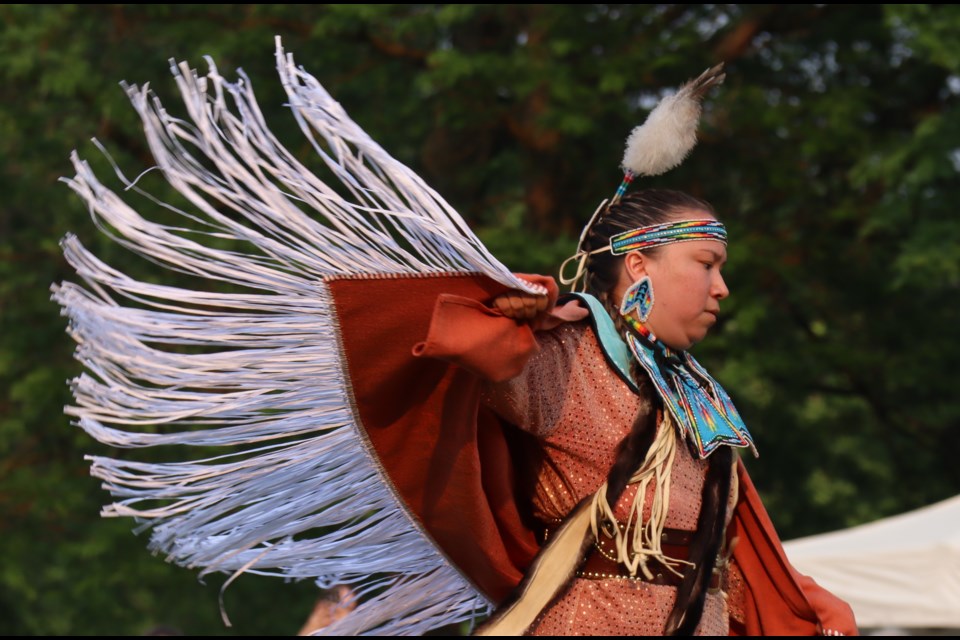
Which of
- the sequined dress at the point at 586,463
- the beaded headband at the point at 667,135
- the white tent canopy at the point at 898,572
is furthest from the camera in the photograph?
Result: the white tent canopy at the point at 898,572

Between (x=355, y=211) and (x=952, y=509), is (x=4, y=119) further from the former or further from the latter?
(x=355, y=211)

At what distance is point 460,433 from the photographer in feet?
8.38

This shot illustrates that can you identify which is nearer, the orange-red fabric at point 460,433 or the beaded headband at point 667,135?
the orange-red fabric at point 460,433

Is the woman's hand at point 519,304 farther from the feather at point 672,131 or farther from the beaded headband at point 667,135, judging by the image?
the feather at point 672,131

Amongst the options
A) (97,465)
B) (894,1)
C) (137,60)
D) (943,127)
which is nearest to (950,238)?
(943,127)

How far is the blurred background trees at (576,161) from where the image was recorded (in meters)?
8.09

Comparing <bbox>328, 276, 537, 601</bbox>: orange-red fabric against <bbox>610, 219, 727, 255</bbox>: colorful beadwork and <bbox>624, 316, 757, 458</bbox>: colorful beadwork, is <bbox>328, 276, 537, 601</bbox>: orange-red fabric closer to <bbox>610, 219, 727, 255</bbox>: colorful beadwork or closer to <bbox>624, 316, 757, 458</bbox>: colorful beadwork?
<bbox>624, 316, 757, 458</bbox>: colorful beadwork

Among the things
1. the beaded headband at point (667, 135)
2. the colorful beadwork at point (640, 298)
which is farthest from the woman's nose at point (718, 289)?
the beaded headband at point (667, 135)

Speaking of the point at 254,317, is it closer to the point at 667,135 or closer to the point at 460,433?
the point at 460,433

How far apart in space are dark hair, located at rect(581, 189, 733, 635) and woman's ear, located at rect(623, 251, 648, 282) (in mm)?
22

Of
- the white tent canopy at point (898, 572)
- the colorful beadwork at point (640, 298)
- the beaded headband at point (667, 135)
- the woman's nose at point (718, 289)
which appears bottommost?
the white tent canopy at point (898, 572)

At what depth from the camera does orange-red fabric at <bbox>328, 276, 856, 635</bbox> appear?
233cm

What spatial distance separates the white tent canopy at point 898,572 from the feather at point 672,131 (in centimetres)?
332

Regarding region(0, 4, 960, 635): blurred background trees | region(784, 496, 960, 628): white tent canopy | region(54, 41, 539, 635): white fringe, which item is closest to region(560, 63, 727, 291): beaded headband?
region(54, 41, 539, 635): white fringe
